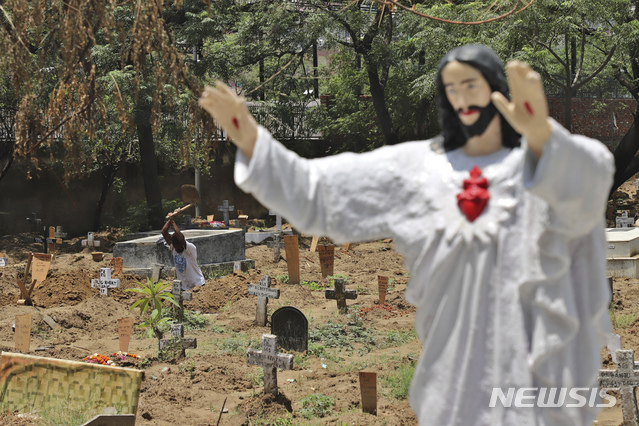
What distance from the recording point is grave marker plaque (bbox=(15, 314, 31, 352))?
7465mm

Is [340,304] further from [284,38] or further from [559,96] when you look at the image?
[559,96]

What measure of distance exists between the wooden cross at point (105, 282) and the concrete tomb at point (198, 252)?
6.59 ft

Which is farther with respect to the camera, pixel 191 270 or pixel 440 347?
pixel 191 270

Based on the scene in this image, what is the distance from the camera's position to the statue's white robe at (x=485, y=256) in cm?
240

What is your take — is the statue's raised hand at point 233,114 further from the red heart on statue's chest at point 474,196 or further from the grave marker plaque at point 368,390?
the grave marker plaque at point 368,390

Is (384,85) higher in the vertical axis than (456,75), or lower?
higher

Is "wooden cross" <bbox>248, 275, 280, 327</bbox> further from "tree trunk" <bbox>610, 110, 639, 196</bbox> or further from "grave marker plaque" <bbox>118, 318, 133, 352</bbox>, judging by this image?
"tree trunk" <bbox>610, 110, 639, 196</bbox>

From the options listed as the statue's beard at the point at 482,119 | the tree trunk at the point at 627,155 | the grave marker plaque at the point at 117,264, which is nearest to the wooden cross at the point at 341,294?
the grave marker plaque at the point at 117,264

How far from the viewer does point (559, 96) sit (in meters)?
22.4

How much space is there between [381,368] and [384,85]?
11.9 meters

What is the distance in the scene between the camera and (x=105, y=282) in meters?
9.70

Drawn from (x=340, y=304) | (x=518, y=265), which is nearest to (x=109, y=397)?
(x=518, y=265)

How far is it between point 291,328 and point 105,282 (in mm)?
3150

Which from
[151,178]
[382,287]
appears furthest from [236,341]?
[151,178]
